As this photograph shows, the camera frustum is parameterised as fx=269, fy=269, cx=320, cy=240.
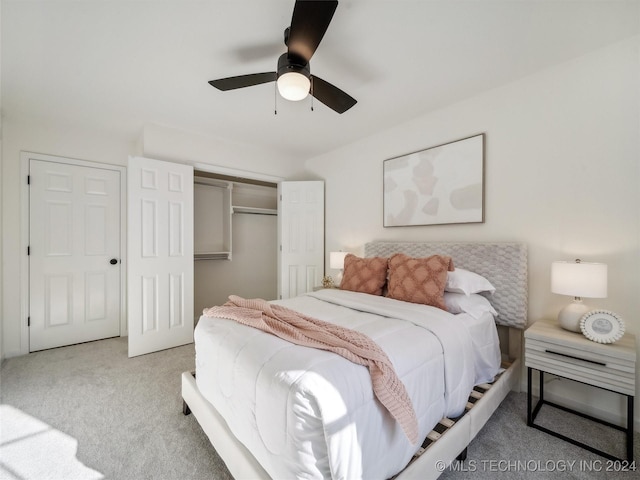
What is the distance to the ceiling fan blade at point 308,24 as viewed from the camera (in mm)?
1169

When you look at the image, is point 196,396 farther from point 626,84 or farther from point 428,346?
point 626,84

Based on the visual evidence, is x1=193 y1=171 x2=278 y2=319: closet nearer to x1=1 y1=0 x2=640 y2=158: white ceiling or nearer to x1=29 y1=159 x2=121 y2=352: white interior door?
x1=29 y1=159 x2=121 y2=352: white interior door

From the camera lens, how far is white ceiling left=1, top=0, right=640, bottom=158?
1.53m

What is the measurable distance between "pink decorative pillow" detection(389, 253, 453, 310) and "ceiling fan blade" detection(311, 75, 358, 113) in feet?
4.40

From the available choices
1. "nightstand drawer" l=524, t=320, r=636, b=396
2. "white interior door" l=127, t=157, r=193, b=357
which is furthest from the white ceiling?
"nightstand drawer" l=524, t=320, r=636, b=396

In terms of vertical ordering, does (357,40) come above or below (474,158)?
above

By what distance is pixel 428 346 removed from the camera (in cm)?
142

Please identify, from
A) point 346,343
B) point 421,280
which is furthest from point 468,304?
point 346,343

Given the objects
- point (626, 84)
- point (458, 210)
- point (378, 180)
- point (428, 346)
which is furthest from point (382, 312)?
point (626, 84)

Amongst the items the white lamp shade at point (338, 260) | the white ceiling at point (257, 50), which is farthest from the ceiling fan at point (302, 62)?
the white lamp shade at point (338, 260)

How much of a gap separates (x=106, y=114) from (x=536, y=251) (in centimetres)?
417

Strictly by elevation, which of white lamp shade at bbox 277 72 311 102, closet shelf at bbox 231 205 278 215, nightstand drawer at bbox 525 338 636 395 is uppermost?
white lamp shade at bbox 277 72 311 102

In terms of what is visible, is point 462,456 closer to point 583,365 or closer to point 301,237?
point 583,365

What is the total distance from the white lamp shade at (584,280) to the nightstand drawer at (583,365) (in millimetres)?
347
